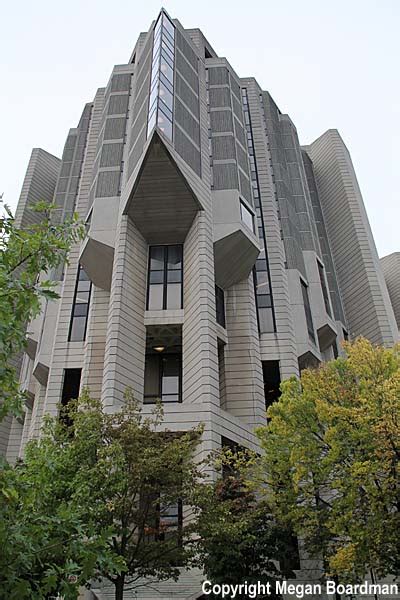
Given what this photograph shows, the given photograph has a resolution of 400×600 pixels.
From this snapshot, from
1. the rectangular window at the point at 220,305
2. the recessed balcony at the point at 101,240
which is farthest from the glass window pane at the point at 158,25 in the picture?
the rectangular window at the point at 220,305

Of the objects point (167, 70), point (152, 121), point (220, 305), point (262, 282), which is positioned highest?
point (167, 70)

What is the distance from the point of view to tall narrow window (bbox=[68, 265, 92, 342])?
3562 centimetres

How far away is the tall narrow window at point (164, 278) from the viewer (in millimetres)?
32250

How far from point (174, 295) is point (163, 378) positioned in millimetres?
5989

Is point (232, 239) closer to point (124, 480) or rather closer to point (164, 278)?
point (164, 278)

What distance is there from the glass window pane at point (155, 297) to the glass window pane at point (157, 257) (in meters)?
1.52

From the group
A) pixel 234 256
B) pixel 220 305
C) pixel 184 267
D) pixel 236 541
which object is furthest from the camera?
pixel 220 305

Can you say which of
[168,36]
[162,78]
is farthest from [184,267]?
[168,36]

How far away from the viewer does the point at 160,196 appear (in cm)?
3262

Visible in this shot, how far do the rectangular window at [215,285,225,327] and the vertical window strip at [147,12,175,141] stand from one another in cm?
1035

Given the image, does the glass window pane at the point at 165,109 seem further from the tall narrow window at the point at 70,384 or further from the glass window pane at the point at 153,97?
the tall narrow window at the point at 70,384

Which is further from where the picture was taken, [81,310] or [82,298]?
[82,298]

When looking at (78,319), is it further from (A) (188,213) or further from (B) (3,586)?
(B) (3,586)

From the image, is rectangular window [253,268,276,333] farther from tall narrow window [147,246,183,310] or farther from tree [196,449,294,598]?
tree [196,449,294,598]
